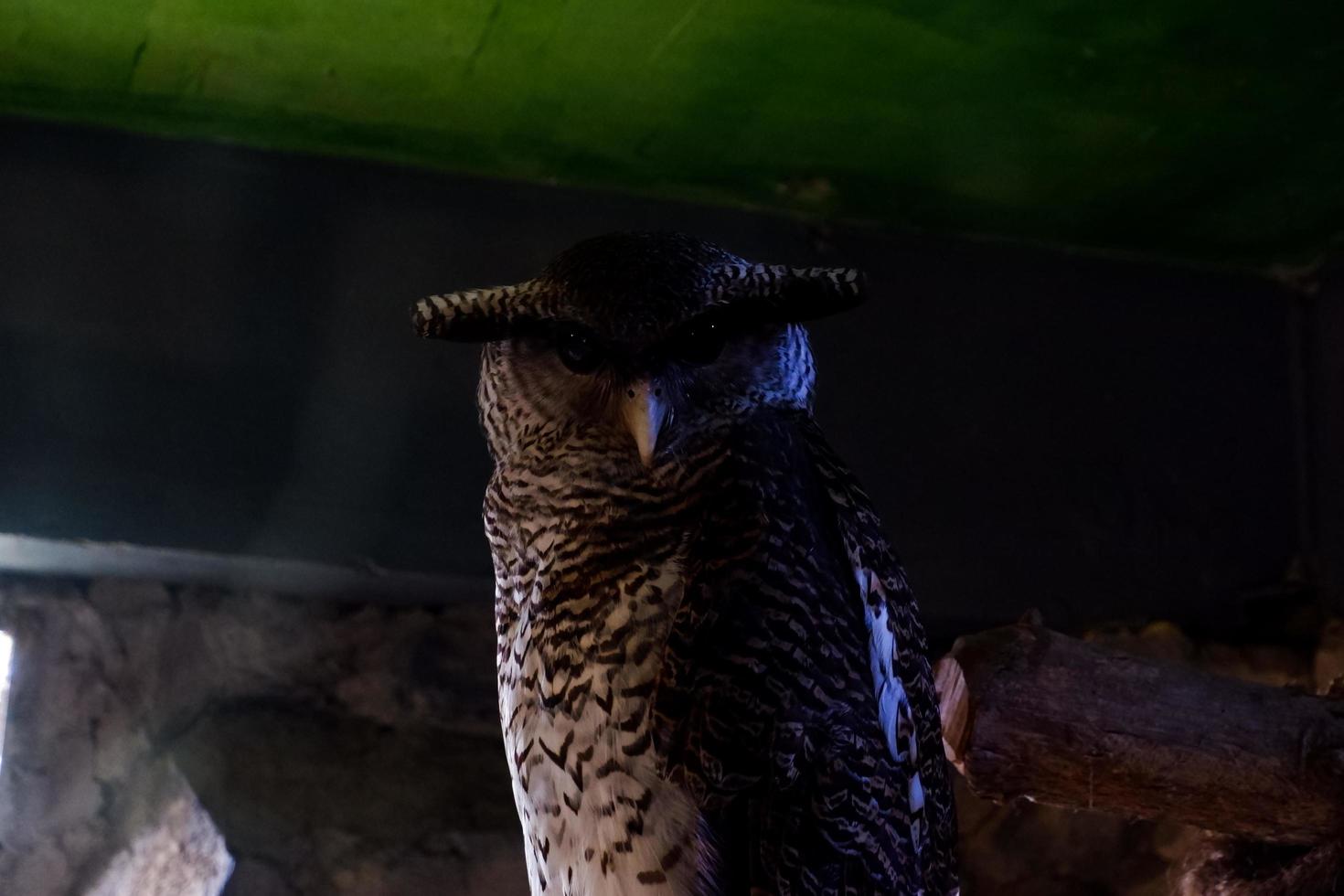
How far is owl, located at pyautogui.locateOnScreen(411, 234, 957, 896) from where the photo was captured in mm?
1403

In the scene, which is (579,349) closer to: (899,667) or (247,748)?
(899,667)

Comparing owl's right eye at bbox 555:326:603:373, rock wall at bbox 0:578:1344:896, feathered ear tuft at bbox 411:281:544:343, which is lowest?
rock wall at bbox 0:578:1344:896

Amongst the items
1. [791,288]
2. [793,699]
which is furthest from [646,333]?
[793,699]

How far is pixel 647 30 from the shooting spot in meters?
2.16

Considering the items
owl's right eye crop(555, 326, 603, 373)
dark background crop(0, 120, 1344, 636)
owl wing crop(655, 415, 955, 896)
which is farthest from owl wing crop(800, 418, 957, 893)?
dark background crop(0, 120, 1344, 636)

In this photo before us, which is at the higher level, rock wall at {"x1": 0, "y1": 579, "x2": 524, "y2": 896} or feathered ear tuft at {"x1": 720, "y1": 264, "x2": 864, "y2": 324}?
feathered ear tuft at {"x1": 720, "y1": 264, "x2": 864, "y2": 324}

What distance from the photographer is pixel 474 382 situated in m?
2.72

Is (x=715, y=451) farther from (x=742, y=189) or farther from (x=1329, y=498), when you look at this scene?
(x=1329, y=498)

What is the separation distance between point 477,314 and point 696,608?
46 cm

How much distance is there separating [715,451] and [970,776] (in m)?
0.65

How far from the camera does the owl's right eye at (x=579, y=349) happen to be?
154cm

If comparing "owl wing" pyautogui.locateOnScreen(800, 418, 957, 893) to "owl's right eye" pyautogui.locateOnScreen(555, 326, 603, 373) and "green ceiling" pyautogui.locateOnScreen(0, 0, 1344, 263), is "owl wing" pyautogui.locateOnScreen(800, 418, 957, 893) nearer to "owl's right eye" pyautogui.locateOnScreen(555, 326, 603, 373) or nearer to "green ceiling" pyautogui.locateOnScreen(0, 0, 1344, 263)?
"owl's right eye" pyautogui.locateOnScreen(555, 326, 603, 373)

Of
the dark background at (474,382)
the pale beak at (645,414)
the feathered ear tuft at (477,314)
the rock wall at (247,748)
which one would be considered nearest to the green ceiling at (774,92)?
the dark background at (474,382)

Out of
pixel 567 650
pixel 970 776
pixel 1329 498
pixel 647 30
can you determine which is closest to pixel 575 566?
pixel 567 650
